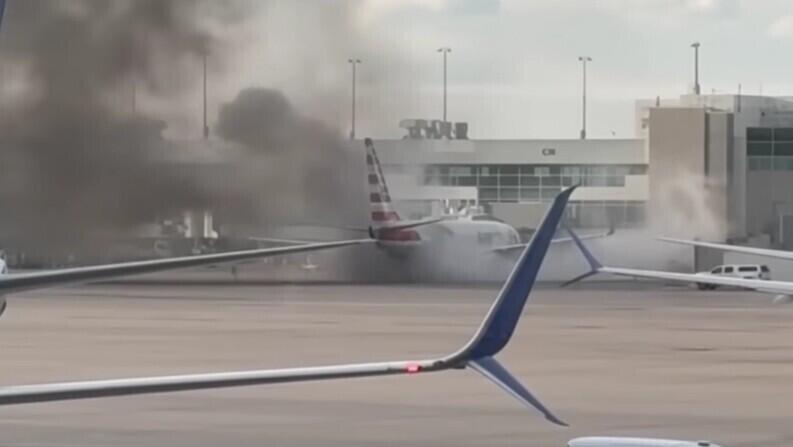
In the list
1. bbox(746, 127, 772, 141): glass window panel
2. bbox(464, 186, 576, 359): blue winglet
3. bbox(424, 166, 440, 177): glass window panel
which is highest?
bbox(746, 127, 772, 141): glass window panel

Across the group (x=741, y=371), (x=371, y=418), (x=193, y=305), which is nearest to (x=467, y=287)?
(x=193, y=305)

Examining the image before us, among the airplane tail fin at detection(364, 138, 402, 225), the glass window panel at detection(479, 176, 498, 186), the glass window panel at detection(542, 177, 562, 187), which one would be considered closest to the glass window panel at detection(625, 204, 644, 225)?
the glass window panel at detection(542, 177, 562, 187)

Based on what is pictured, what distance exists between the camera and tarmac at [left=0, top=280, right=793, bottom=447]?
21266mm

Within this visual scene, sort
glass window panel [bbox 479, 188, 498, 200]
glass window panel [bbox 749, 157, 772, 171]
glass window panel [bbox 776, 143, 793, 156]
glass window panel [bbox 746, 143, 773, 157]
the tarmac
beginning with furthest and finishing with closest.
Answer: glass window panel [bbox 776, 143, 793, 156] < glass window panel [bbox 749, 157, 772, 171] < glass window panel [bbox 746, 143, 773, 157] < glass window panel [bbox 479, 188, 498, 200] < the tarmac

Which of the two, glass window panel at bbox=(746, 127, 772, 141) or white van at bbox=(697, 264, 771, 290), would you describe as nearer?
white van at bbox=(697, 264, 771, 290)

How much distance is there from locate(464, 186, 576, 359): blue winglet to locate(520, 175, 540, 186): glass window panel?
181 feet

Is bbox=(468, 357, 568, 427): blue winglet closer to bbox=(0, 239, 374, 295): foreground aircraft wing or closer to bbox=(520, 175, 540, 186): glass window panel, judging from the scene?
bbox=(0, 239, 374, 295): foreground aircraft wing

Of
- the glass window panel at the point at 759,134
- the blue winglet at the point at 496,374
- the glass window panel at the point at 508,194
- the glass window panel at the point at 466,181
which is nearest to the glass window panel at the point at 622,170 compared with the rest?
the glass window panel at the point at 508,194

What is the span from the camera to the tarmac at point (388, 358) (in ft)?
69.8

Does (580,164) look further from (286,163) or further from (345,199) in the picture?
(286,163)

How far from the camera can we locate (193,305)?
172ft

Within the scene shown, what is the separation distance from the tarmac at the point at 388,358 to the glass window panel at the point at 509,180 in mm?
6296

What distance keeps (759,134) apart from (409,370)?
6083cm

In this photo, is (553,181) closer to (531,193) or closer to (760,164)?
(531,193)
